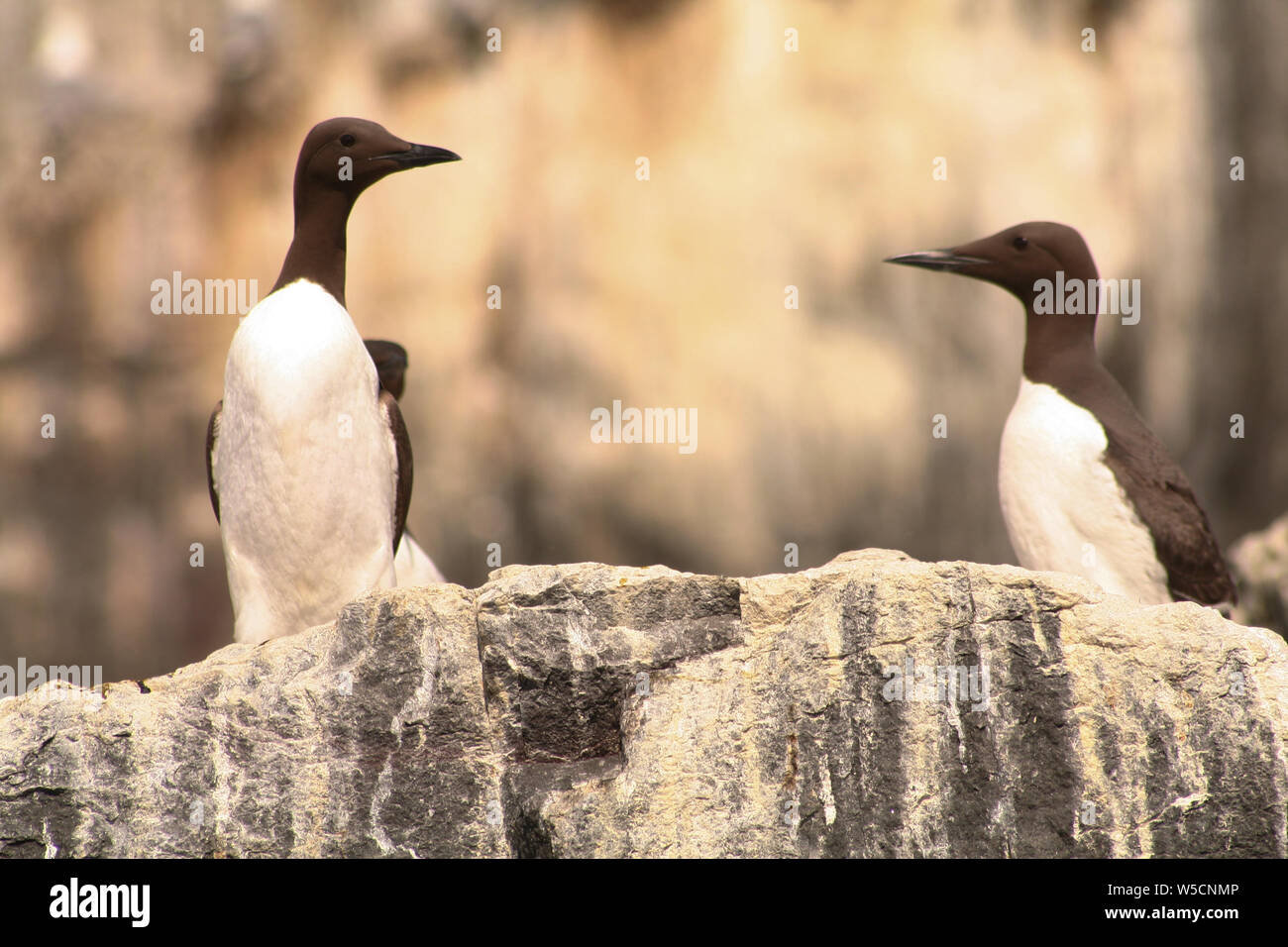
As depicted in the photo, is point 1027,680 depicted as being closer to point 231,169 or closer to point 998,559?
point 998,559

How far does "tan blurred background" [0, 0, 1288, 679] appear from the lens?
7.34 metres

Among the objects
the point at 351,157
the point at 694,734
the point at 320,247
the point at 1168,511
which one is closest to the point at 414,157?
the point at 351,157

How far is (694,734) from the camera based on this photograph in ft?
10.6

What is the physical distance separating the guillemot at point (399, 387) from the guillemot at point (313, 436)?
53 cm

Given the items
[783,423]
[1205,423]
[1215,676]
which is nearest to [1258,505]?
[1205,423]

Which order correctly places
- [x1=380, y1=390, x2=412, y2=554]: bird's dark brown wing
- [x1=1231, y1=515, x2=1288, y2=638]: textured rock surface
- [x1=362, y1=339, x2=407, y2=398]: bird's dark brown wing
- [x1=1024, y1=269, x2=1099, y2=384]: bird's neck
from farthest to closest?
[x1=1231, y1=515, x2=1288, y2=638]: textured rock surface
[x1=362, y1=339, x2=407, y2=398]: bird's dark brown wing
[x1=1024, y1=269, x2=1099, y2=384]: bird's neck
[x1=380, y1=390, x2=412, y2=554]: bird's dark brown wing

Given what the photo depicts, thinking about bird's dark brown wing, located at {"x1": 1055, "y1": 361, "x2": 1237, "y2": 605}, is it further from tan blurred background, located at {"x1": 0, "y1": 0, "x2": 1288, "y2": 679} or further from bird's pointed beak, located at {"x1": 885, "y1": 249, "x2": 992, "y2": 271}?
tan blurred background, located at {"x1": 0, "y1": 0, "x2": 1288, "y2": 679}

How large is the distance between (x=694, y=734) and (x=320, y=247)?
2.01 metres

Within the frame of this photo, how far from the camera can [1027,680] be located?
10.5ft

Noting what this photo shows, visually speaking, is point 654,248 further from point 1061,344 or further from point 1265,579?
point 1265,579

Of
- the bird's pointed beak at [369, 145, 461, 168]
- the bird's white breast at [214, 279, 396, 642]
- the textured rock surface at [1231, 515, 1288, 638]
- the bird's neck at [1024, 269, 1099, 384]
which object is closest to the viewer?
the bird's white breast at [214, 279, 396, 642]

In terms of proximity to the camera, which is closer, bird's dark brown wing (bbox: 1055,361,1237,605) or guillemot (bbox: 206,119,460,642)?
guillemot (bbox: 206,119,460,642)

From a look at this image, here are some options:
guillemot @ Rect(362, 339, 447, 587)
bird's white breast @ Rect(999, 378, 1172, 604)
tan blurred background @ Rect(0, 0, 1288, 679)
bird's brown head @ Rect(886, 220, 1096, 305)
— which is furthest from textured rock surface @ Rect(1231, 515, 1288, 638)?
guillemot @ Rect(362, 339, 447, 587)

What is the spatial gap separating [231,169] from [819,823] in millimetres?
5569
